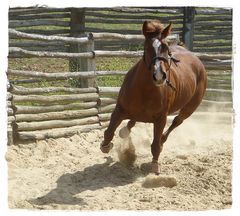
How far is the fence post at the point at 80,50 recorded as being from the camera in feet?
27.6

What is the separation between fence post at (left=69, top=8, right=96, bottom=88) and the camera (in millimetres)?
8422

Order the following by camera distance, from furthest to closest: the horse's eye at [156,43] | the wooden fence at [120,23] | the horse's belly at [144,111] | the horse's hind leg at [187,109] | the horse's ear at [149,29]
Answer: the wooden fence at [120,23], the horse's hind leg at [187,109], the horse's belly at [144,111], the horse's ear at [149,29], the horse's eye at [156,43]

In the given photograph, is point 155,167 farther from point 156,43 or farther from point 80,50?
point 80,50

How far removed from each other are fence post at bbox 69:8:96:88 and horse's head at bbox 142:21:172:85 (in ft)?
9.46

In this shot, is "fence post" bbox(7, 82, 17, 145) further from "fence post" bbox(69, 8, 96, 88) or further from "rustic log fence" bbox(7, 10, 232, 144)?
"fence post" bbox(69, 8, 96, 88)

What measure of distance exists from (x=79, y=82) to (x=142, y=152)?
1.94 metres

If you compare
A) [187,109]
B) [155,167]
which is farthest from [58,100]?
[155,167]

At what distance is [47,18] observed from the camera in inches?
448

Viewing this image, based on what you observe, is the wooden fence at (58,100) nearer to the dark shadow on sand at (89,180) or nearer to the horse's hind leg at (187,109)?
the dark shadow on sand at (89,180)

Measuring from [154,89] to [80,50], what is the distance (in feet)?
10.7

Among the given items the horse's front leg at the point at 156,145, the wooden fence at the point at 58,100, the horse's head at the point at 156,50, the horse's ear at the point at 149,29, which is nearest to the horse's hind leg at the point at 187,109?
the horse's front leg at the point at 156,145

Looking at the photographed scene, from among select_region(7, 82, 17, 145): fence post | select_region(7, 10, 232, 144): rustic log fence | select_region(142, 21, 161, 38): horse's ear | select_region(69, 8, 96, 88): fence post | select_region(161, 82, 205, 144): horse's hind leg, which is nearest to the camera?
select_region(142, 21, 161, 38): horse's ear

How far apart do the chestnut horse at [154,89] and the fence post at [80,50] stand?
1939mm

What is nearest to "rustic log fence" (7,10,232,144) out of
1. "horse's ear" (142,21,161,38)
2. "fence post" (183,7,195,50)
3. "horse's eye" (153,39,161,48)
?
"horse's ear" (142,21,161,38)
